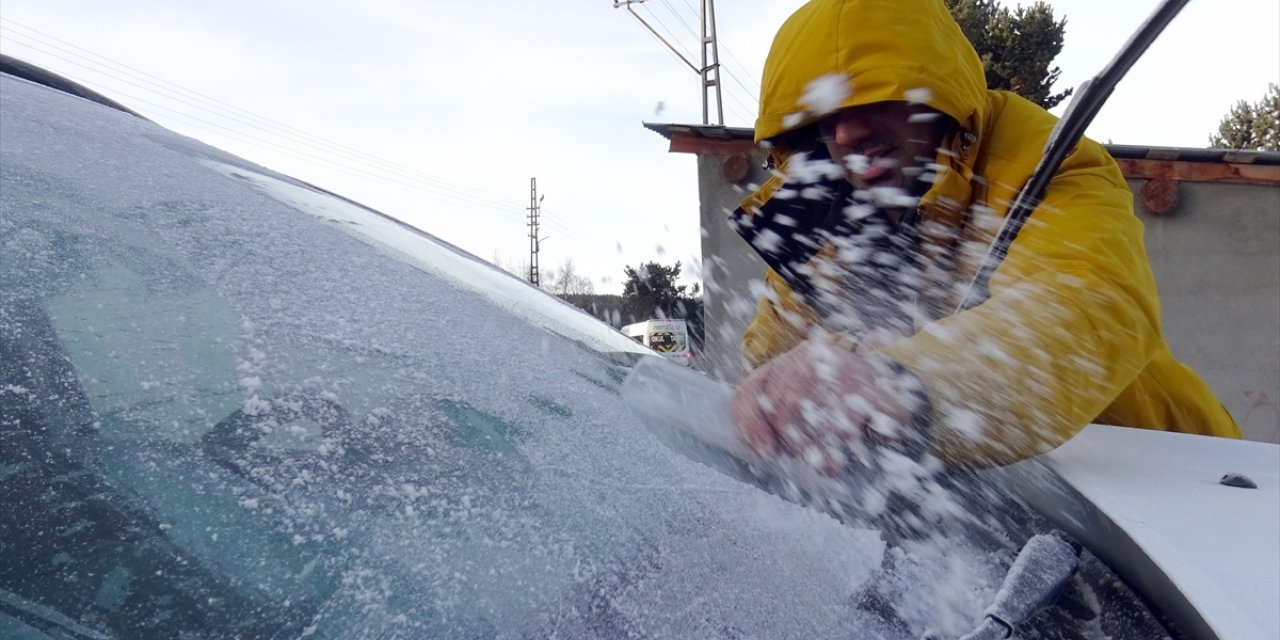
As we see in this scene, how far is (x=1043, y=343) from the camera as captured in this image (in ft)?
3.26

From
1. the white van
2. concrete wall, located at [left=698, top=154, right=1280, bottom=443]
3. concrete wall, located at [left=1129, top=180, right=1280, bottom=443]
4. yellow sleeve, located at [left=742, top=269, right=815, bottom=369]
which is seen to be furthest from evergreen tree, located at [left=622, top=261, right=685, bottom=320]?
concrete wall, located at [left=1129, top=180, right=1280, bottom=443]

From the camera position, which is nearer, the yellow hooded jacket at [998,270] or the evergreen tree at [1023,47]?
the yellow hooded jacket at [998,270]

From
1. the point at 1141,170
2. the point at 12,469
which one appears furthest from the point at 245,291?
the point at 1141,170

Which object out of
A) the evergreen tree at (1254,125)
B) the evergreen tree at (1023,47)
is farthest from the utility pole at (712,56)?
the evergreen tree at (1254,125)

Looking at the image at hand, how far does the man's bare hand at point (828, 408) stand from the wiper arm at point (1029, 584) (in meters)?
0.17

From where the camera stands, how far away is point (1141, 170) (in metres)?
7.05

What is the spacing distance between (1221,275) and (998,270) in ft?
23.6

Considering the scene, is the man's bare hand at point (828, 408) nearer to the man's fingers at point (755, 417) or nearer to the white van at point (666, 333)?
the man's fingers at point (755, 417)

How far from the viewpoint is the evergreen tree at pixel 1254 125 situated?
25.9m

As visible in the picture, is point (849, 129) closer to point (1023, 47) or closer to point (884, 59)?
point (884, 59)

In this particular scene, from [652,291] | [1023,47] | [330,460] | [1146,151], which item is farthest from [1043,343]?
[1023,47]

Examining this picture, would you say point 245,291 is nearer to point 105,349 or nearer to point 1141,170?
point 105,349

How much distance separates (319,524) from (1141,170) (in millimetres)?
7650

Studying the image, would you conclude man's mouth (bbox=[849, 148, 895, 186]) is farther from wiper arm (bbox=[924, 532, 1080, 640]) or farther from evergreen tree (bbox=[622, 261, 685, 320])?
evergreen tree (bbox=[622, 261, 685, 320])
